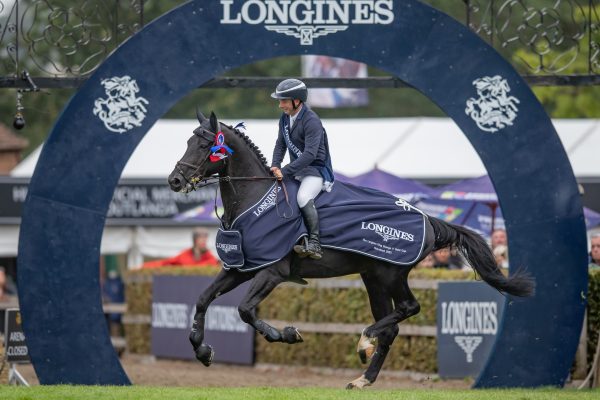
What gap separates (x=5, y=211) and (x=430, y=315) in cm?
1127

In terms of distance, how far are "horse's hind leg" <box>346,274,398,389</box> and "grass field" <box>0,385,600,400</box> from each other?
604mm

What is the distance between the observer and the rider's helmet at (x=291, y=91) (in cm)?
1111

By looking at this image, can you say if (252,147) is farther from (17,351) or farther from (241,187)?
(17,351)

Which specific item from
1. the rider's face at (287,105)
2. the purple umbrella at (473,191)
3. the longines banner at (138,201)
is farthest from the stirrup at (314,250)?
the longines banner at (138,201)

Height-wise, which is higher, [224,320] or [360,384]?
[360,384]

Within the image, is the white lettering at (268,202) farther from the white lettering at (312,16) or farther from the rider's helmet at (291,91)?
the white lettering at (312,16)

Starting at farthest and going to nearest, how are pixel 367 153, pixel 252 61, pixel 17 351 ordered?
pixel 367 153
pixel 17 351
pixel 252 61

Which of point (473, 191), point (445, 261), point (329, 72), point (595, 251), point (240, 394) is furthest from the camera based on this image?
point (329, 72)

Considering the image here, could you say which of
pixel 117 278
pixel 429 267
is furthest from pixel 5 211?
pixel 429 267

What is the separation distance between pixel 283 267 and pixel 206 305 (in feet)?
2.65

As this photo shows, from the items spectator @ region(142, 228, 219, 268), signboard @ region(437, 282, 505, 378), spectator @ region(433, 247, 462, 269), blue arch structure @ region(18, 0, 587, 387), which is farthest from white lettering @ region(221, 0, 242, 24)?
spectator @ region(142, 228, 219, 268)

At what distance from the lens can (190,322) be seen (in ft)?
61.2

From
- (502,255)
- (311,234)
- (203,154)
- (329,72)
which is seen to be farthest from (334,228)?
(329,72)

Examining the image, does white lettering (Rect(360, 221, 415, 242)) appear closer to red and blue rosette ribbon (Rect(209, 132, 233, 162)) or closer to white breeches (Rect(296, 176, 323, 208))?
white breeches (Rect(296, 176, 323, 208))
